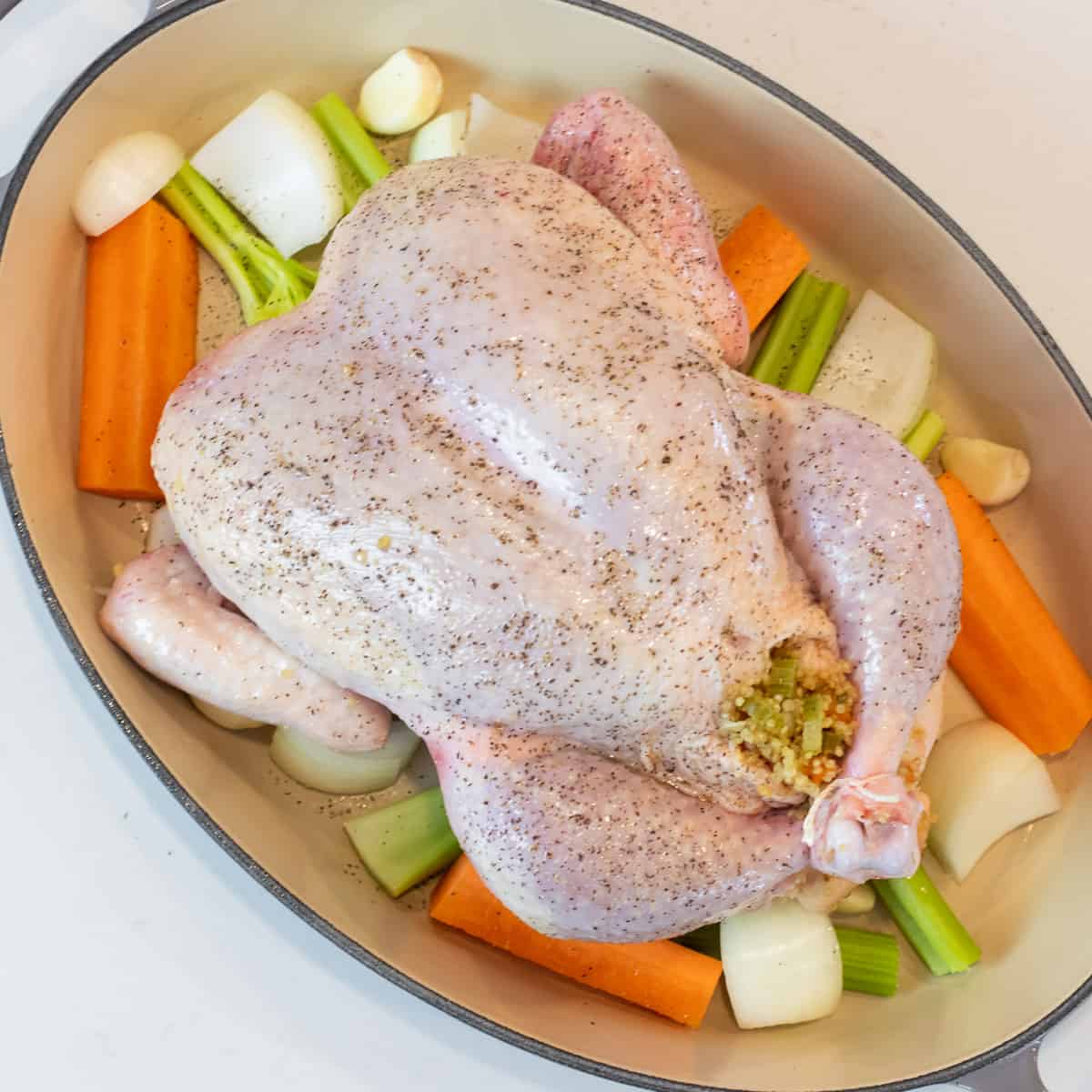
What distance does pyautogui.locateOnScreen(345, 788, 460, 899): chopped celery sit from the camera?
161 centimetres

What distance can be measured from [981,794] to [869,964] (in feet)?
Result: 1.02

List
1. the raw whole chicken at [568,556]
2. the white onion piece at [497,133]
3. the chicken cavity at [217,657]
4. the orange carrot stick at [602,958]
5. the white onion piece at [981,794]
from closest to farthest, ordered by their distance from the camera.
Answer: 1. the raw whole chicken at [568,556]
2. the chicken cavity at [217,657]
3. the orange carrot stick at [602,958]
4. the white onion piece at [981,794]
5. the white onion piece at [497,133]

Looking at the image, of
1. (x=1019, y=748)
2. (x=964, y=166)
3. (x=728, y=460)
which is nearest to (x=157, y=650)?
(x=728, y=460)

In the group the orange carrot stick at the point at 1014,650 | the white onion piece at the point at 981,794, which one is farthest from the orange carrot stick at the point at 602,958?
the orange carrot stick at the point at 1014,650

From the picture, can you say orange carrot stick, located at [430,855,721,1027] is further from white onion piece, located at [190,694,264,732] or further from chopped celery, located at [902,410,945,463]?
chopped celery, located at [902,410,945,463]

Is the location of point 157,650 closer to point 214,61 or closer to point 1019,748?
point 214,61

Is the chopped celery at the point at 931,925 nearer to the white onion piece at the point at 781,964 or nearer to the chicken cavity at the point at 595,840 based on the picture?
the white onion piece at the point at 781,964

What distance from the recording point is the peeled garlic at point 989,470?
1762 mm

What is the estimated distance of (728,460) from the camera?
1.36m

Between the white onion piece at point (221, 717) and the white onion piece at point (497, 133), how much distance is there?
3.19 feet

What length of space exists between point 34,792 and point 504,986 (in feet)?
2.51

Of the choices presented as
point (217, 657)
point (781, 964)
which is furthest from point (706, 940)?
point (217, 657)

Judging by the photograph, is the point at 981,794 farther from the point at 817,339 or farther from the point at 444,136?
the point at 444,136

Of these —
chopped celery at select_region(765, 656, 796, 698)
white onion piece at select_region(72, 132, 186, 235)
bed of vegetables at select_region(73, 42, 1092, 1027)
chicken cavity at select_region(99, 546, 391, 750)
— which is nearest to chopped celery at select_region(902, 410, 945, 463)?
bed of vegetables at select_region(73, 42, 1092, 1027)
